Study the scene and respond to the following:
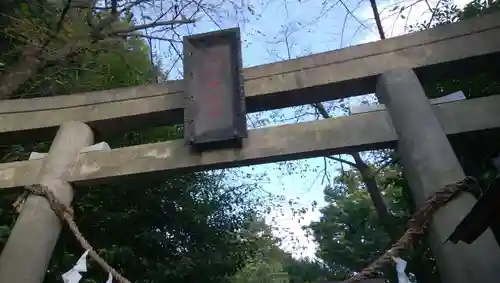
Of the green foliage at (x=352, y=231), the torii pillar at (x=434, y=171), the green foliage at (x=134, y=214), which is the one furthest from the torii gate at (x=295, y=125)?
the green foliage at (x=352, y=231)

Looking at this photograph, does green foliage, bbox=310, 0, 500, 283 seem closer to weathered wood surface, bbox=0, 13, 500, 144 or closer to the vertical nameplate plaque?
weathered wood surface, bbox=0, 13, 500, 144

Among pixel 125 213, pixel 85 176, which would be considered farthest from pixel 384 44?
pixel 125 213

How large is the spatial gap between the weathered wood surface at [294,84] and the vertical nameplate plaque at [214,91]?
0.16 m

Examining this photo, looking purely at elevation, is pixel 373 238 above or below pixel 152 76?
below

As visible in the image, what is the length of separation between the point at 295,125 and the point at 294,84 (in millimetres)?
409

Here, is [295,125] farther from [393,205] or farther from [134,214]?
[393,205]

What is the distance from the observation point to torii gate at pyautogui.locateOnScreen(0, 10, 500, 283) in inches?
143

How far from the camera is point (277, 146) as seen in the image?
156 inches

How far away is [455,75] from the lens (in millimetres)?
4070

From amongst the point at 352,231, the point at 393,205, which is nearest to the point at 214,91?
the point at 393,205

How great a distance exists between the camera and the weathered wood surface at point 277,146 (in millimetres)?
3738

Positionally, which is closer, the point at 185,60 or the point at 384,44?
the point at 384,44

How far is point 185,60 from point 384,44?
1.85 m

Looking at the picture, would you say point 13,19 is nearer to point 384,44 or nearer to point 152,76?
point 152,76
